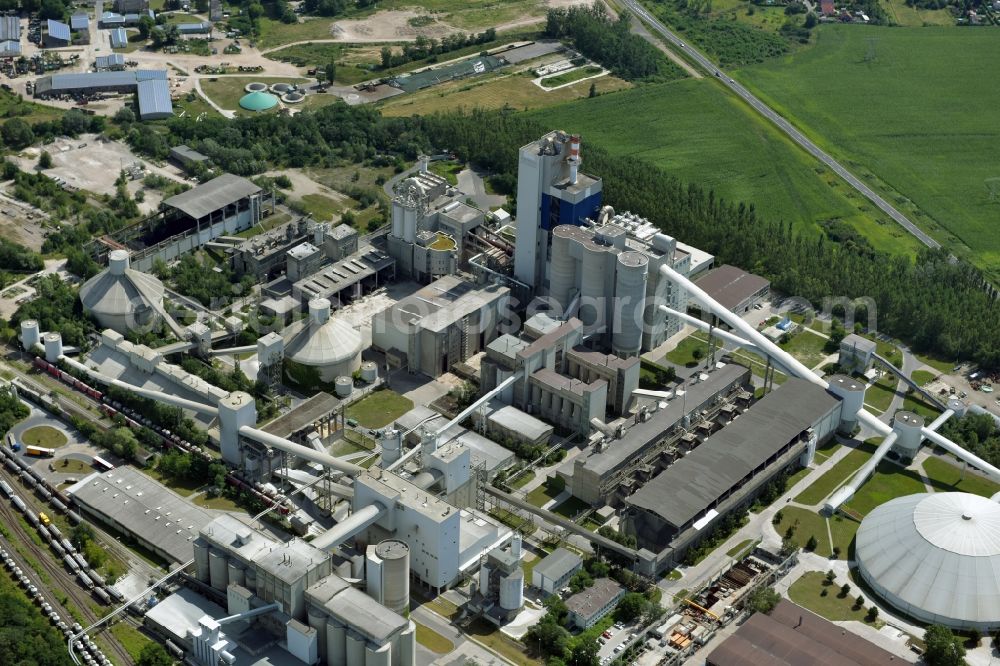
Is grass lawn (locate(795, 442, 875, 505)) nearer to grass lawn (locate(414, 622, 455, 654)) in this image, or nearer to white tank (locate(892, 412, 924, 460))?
white tank (locate(892, 412, 924, 460))

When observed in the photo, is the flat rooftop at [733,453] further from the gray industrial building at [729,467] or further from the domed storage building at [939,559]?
the domed storage building at [939,559]

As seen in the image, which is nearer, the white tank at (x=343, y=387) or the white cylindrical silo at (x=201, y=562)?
the white cylindrical silo at (x=201, y=562)

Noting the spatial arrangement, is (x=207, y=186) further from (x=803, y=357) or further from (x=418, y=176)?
(x=803, y=357)

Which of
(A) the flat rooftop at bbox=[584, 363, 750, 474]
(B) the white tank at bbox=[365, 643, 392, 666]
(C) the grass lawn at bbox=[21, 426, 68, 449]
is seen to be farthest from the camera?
(C) the grass lawn at bbox=[21, 426, 68, 449]

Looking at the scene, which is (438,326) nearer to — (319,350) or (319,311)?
(319,311)

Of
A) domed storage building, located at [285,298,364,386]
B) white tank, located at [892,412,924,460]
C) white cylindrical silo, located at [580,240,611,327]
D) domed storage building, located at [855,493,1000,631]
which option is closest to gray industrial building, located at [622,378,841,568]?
white tank, located at [892,412,924,460]

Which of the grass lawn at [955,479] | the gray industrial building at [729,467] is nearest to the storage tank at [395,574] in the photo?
the gray industrial building at [729,467]

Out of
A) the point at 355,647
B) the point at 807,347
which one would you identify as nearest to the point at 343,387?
the point at 355,647

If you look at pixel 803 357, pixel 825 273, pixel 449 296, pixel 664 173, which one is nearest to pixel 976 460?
pixel 803 357
